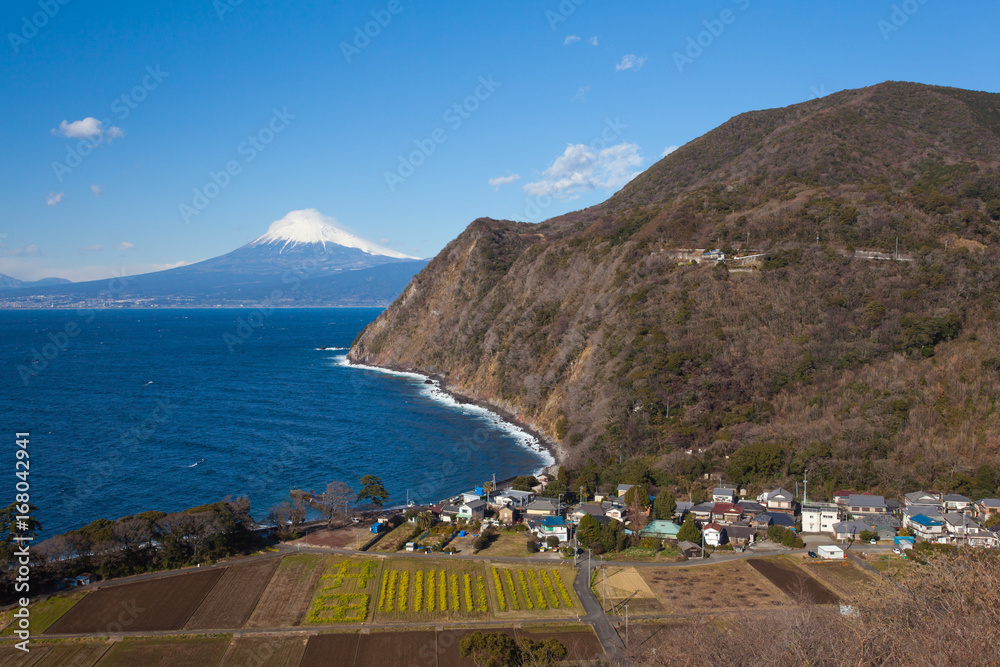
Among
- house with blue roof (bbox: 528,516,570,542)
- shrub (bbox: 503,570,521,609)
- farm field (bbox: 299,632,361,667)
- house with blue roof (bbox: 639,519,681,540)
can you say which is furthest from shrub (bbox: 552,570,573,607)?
farm field (bbox: 299,632,361,667)

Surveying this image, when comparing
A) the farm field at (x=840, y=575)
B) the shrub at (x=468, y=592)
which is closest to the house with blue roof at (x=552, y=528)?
the shrub at (x=468, y=592)

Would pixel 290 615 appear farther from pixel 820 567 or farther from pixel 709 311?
pixel 709 311

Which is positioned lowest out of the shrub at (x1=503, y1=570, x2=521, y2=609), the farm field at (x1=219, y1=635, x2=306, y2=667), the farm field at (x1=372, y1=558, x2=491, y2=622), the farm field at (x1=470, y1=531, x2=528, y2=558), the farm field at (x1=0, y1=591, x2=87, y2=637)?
the farm field at (x1=470, y1=531, x2=528, y2=558)

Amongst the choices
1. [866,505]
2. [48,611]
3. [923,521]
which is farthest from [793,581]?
[48,611]

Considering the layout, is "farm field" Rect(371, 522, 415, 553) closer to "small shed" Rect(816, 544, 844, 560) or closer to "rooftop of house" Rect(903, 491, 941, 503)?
"small shed" Rect(816, 544, 844, 560)

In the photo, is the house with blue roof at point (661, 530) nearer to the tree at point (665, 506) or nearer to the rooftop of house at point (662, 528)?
the rooftop of house at point (662, 528)

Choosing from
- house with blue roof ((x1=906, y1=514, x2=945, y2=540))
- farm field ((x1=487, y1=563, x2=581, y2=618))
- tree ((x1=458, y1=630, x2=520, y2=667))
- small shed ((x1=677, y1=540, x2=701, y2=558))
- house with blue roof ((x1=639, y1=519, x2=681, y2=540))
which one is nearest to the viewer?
tree ((x1=458, y1=630, x2=520, y2=667))

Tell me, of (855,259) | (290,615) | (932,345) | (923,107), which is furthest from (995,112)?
(290,615)
